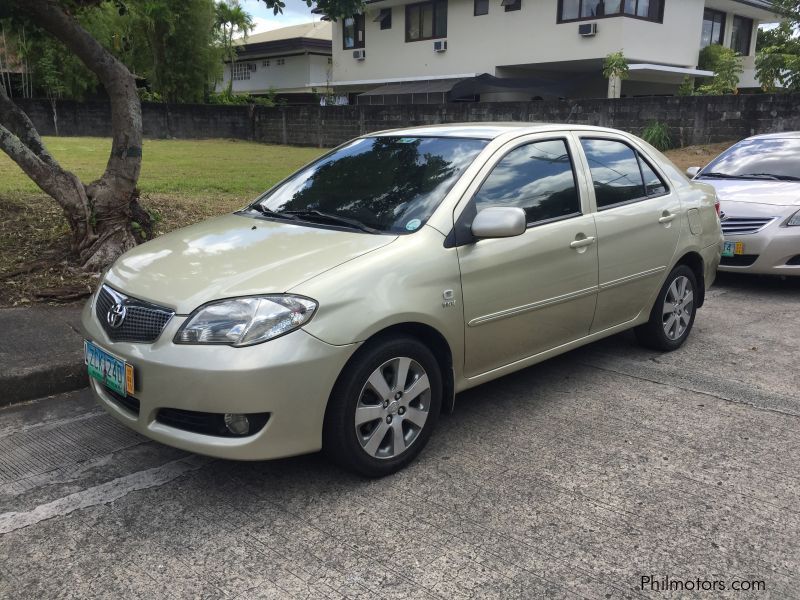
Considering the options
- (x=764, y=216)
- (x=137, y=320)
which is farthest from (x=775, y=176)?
(x=137, y=320)

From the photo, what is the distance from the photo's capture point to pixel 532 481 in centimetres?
338

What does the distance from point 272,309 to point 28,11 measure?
520cm

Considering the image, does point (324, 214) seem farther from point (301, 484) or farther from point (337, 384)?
point (301, 484)

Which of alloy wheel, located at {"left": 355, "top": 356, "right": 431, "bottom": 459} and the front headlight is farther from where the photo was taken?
alloy wheel, located at {"left": 355, "top": 356, "right": 431, "bottom": 459}

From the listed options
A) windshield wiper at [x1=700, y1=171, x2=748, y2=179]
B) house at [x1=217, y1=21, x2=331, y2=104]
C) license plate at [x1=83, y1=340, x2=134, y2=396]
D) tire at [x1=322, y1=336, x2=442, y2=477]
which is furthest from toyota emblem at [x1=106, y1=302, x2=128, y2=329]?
house at [x1=217, y1=21, x2=331, y2=104]

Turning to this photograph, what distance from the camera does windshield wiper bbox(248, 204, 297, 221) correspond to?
4045 mm

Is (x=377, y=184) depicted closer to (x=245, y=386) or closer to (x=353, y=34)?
(x=245, y=386)

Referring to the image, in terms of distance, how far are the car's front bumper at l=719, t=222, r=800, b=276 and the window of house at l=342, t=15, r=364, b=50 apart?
27429mm

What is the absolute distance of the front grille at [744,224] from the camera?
708 centimetres

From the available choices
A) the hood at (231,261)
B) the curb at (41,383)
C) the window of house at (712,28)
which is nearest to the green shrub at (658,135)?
the window of house at (712,28)

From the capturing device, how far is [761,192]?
7.48 metres

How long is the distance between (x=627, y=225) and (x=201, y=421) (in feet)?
9.63

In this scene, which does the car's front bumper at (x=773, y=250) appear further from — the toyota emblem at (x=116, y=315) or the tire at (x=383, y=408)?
→ the toyota emblem at (x=116, y=315)

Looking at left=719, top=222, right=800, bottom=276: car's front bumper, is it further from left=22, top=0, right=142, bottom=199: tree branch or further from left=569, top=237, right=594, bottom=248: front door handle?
left=22, top=0, right=142, bottom=199: tree branch
